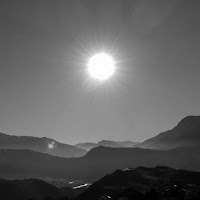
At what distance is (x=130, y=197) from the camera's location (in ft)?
599

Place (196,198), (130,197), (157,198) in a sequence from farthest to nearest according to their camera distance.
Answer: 1. (130,197)
2. (157,198)
3. (196,198)

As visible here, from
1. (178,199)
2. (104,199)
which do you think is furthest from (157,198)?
(104,199)

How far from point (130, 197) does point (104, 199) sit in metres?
13.2

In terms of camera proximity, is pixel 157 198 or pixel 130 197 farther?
pixel 130 197

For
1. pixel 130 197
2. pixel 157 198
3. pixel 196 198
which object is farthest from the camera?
pixel 130 197

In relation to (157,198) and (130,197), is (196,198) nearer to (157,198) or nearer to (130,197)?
(157,198)

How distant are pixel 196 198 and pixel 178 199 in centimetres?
762

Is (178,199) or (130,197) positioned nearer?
(178,199)

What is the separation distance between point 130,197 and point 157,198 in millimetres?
19701

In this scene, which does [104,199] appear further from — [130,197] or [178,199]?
[178,199]

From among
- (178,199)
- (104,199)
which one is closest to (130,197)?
(104,199)

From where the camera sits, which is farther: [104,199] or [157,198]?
[104,199]

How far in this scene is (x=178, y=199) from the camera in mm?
157375

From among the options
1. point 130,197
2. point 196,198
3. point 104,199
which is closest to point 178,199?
point 196,198
